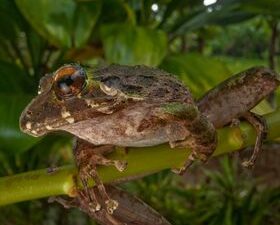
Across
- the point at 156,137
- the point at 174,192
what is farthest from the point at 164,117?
the point at 174,192

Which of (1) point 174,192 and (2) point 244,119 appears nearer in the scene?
(2) point 244,119

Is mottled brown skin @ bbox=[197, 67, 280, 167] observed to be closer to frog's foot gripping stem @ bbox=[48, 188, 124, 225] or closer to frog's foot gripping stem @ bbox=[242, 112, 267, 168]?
frog's foot gripping stem @ bbox=[242, 112, 267, 168]

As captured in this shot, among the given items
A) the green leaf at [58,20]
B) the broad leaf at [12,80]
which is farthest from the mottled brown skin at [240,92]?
the broad leaf at [12,80]

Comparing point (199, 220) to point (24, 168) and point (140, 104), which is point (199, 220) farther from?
Result: point (140, 104)

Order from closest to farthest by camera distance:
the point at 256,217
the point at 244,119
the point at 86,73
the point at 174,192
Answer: the point at 86,73 → the point at 244,119 → the point at 256,217 → the point at 174,192

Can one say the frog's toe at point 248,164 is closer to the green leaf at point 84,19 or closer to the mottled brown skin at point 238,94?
the mottled brown skin at point 238,94

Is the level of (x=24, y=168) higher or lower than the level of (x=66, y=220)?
higher
